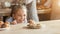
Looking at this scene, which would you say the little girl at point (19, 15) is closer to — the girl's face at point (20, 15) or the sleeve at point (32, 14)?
the girl's face at point (20, 15)

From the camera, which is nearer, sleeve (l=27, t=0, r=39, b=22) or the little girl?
the little girl

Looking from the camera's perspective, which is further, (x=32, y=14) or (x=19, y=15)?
(x=32, y=14)

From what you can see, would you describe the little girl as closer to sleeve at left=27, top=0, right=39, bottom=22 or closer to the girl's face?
the girl's face

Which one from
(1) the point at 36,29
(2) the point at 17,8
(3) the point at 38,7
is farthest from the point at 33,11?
(1) the point at 36,29

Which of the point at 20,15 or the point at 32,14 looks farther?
the point at 32,14

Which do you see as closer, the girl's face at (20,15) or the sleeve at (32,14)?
the girl's face at (20,15)

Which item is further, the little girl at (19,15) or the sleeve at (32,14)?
the sleeve at (32,14)

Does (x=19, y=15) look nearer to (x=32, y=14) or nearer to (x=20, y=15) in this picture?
(x=20, y=15)

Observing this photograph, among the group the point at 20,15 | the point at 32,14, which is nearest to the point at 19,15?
the point at 20,15

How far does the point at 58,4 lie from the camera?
2.47m

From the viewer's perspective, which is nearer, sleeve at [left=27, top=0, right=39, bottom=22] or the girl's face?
the girl's face

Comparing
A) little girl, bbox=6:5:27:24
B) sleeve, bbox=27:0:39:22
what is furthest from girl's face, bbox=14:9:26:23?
sleeve, bbox=27:0:39:22

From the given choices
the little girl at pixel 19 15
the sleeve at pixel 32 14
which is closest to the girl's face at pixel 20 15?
the little girl at pixel 19 15

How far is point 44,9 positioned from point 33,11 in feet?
1.66
